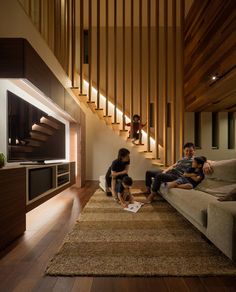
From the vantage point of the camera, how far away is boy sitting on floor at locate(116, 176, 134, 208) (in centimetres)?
312

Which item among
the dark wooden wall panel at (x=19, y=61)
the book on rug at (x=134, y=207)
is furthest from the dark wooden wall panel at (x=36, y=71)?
the book on rug at (x=134, y=207)

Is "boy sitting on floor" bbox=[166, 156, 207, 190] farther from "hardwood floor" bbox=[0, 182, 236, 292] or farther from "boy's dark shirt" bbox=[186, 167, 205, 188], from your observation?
"hardwood floor" bbox=[0, 182, 236, 292]

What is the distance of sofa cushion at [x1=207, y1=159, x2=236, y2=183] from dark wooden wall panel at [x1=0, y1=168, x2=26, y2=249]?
1978 millimetres

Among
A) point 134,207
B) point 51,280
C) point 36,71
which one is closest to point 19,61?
point 36,71

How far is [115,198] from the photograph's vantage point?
345cm

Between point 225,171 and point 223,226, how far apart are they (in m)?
1.01

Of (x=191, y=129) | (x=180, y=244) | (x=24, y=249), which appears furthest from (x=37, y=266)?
(x=191, y=129)

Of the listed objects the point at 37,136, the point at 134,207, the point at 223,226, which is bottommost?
the point at 134,207

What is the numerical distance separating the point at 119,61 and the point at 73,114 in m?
2.69

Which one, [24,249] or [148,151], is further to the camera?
[148,151]

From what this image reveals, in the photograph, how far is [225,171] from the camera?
241 centimetres

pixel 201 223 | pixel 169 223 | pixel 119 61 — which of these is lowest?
pixel 169 223

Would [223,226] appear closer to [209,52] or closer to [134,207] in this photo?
[134,207]

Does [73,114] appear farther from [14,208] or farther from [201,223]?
[201,223]
